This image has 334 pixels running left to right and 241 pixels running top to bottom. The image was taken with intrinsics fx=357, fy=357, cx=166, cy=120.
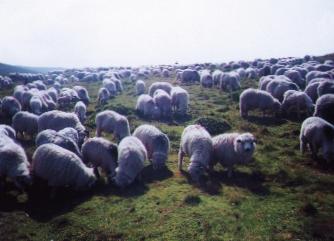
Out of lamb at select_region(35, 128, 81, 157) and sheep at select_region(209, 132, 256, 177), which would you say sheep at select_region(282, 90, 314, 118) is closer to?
sheep at select_region(209, 132, 256, 177)

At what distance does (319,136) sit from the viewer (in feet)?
51.1

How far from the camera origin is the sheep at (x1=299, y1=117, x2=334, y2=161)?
15219mm

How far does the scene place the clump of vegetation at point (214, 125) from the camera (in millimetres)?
21000

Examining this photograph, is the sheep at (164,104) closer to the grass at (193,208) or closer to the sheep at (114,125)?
the sheep at (114,125)

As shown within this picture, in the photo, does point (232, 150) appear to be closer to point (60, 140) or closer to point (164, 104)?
point (60, 140)

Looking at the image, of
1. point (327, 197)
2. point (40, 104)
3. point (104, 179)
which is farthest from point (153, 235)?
point (40, 104)

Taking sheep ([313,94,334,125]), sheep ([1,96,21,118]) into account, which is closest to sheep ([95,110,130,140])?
sheep ([1,96,21,118])

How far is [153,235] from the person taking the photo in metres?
10.4

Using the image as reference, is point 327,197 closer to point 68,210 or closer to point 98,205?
point 98,205

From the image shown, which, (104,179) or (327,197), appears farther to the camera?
(104,179)

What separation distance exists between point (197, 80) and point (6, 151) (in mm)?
37248

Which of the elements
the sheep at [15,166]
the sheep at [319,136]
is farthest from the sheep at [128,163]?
the sheep at [319,136]

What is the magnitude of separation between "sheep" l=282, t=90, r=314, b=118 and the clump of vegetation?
5271 millimetres

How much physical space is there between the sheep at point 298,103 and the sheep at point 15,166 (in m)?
17.5
